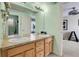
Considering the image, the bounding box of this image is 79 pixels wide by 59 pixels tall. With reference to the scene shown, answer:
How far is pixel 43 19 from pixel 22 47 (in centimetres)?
252

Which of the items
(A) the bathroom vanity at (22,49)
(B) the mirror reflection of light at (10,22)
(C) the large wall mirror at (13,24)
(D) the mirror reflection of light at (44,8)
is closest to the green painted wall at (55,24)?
(D) the mirror reflection of light at (44,8)

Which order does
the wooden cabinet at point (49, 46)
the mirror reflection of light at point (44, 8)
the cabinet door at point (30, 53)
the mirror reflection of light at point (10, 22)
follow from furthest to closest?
1. the mirror reflection of light at point (44, 8)
2. the wooden cabinet at point (49, 46)
3. the mirror reflection of light at point (10, 22)
4. the cabinet door at point (30, 53)

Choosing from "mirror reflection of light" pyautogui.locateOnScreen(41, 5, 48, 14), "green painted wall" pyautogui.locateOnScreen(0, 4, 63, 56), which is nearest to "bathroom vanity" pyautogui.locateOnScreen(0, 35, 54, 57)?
"green painted wall" pyautogui.locateOnScreen(0, 4, 63, 56)

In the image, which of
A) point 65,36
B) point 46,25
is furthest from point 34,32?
point 65,36

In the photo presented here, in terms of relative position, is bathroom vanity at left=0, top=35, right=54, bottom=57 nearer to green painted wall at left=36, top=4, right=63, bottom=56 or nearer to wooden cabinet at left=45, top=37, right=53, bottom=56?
wooden cabinet at left=45, top=37, right=53, bottom=56

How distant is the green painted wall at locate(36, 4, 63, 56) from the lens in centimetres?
439

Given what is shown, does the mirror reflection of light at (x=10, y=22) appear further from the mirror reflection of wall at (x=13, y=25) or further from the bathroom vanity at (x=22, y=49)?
the bathroom vanity at (x=22, y=49)

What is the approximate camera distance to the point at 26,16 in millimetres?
4066

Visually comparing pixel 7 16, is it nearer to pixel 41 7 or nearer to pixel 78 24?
pixel 41 7

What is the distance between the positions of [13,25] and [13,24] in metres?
0.03

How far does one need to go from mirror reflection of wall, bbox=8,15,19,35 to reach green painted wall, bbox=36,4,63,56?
136cm

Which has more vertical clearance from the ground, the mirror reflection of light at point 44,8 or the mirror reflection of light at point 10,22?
the mirror reflection of light at point 44,8

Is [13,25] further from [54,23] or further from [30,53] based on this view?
[54,23]

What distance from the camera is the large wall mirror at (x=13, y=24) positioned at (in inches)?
128
